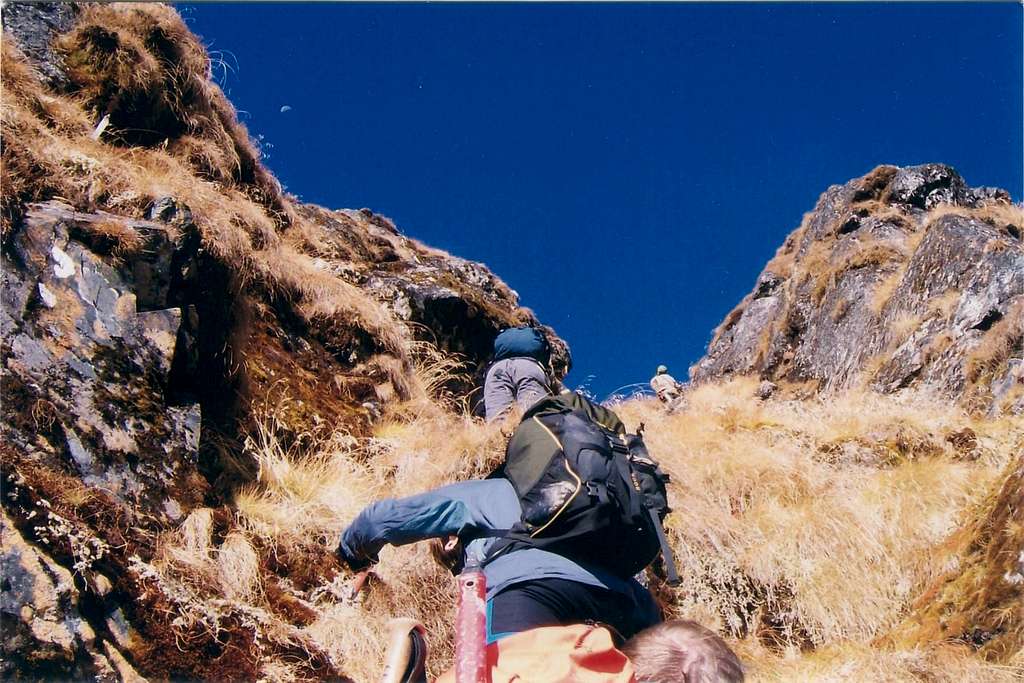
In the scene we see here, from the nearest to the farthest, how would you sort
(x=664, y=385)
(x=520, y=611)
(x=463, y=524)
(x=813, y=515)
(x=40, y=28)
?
1. (x=520, y=611)
2. (x=463, y=524)
3. (x=813, y=515)
4. (x=40, y=28)
5. (x=664, y=385)

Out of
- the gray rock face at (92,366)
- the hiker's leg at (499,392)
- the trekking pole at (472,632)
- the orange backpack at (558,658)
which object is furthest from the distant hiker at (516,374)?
the orange backpack at (558,658)

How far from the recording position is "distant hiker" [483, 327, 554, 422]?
5176 millimetres

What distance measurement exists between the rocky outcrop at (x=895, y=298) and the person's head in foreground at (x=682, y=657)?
7.12 metres

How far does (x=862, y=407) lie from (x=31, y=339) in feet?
26.3

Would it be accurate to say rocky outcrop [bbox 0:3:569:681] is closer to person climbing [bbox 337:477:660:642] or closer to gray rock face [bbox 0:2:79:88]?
gray rock face [bbox 0:2:79:88]

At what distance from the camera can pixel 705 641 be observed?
3.11 meters

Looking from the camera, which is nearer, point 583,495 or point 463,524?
point 583,495

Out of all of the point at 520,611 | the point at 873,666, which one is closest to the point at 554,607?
the point at 520,611

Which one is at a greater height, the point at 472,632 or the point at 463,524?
the point at 463,524

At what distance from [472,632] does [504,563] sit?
64cm

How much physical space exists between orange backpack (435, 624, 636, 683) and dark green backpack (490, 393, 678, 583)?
538mm

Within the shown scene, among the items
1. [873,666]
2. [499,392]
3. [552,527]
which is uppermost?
[499,392]

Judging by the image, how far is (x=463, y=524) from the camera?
3.74m

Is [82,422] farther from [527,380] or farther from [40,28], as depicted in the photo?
[40,28]
